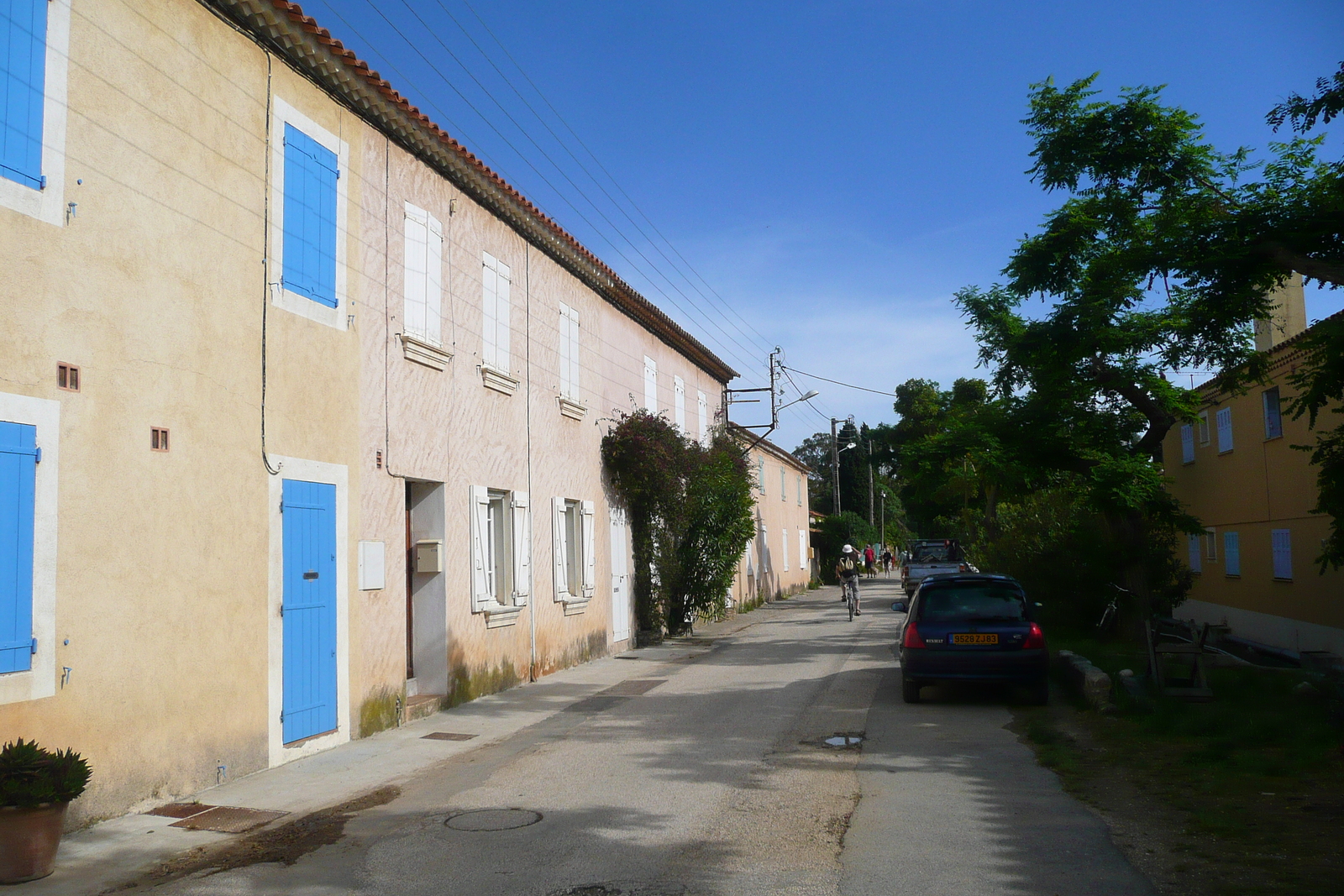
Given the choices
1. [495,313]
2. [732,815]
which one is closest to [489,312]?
[495,313]

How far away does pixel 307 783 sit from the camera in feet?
26.3

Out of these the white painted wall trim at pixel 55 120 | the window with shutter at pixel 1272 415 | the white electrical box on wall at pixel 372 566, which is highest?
the white painted wall trim at pixel 55 120

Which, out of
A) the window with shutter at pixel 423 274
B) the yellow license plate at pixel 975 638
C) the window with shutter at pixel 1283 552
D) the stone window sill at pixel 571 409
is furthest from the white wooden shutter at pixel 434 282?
the window with shutter at pixel 1283 552

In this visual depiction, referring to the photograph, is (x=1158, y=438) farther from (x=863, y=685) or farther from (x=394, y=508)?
(x=394, y=508)

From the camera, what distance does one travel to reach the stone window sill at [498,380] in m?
13.1

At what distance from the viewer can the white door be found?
1828 cm

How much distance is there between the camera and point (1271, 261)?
843cm

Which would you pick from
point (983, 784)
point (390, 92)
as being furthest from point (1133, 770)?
point (390, 92)

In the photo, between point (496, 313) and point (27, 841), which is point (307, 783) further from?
point (496, 313)

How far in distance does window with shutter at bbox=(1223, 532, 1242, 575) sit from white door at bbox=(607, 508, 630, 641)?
12.9 meters

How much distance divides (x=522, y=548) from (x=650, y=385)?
8118mm

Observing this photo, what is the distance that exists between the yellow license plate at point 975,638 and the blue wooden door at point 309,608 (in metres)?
6.70

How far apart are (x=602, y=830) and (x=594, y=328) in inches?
502

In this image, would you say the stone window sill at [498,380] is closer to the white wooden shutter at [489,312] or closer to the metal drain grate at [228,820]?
the white wooden shutter at [489,312]
